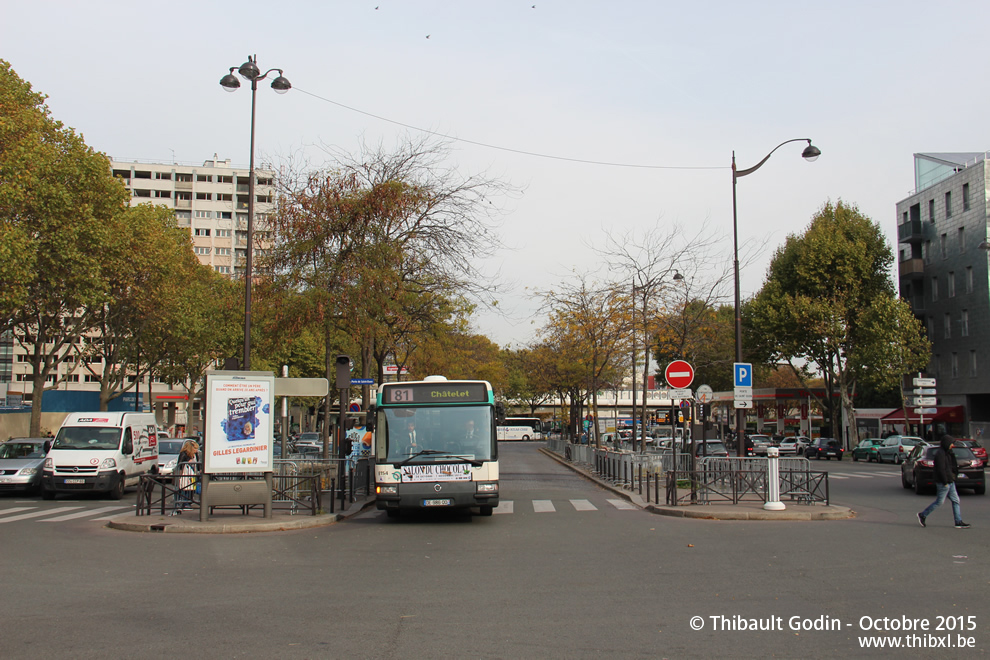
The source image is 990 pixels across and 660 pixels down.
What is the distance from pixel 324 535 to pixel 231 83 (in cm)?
1053

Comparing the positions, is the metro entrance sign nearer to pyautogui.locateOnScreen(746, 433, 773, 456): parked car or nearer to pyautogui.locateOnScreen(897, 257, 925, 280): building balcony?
pyautogui.locateOnScreen(746, 433, 773, 456): parked car

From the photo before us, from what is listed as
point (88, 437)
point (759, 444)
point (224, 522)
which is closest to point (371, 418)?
point (224, 522)

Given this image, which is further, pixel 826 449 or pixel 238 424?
pixel 826 449

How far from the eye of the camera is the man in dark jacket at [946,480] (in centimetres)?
1459

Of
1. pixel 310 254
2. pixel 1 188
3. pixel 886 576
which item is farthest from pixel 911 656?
pixel 1 188

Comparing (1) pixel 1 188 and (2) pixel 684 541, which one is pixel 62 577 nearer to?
(2) pixel 684 541

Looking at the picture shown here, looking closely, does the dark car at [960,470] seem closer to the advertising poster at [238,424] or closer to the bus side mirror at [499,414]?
the bus side mirror at [499,414]

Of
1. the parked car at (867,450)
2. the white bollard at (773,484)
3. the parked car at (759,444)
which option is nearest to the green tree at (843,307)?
the parked car at (867,450)

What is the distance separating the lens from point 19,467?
74.3 feet

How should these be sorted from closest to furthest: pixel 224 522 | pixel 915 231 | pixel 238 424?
pixel 224 522
pixel 238 424
pixel 915 231

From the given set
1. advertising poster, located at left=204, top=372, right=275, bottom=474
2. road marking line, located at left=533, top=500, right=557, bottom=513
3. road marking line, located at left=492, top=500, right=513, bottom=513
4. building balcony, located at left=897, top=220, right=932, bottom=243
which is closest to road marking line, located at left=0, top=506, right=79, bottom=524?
advertising poster, located at left=204, top=372, right=275, bottom=474

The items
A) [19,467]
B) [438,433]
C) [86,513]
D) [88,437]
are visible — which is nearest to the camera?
[438,433]

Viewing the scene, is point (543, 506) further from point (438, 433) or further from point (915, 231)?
point (915, 231)

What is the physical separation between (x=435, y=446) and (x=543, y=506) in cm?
429
